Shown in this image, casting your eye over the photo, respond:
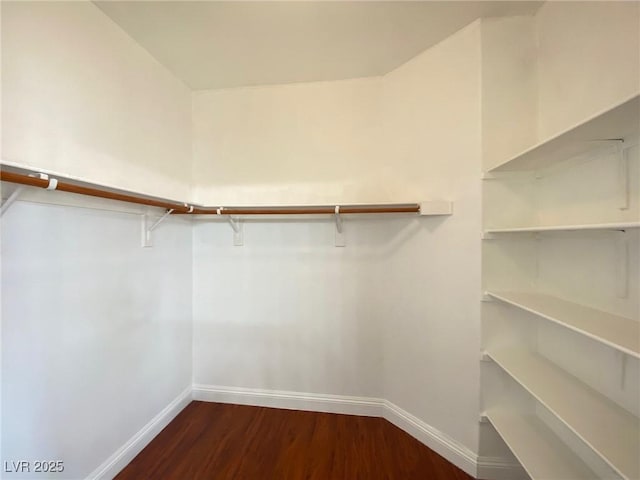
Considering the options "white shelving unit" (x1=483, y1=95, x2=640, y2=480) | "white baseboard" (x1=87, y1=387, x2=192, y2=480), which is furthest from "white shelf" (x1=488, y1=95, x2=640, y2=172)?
"white baseboard" (x1=87, y1=387, x2=192, y2=480)

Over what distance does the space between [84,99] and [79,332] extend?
1102 millimetres

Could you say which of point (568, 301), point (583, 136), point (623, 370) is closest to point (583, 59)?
point (583, 136)

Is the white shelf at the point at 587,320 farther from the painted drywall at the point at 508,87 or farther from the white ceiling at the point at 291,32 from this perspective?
the white ceiling at the point at 291,32

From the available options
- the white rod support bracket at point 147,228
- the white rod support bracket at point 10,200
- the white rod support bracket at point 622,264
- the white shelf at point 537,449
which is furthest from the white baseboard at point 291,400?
the white rod support bracket at point 10,200

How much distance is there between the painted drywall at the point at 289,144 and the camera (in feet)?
6.68

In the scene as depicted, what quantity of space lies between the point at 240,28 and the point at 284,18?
0.84ft

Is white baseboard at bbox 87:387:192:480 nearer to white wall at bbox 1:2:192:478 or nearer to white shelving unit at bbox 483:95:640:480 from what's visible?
white wall at bbox 1:2:192:478

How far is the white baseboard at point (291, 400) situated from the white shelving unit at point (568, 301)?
840 mm

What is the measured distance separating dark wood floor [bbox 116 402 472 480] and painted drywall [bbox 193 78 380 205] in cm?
155

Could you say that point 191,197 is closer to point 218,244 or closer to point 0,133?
point 218,244

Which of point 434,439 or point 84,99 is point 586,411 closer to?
point 434,439

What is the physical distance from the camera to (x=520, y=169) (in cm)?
143

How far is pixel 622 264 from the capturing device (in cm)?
105

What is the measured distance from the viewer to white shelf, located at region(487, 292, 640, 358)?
819 millimetres
